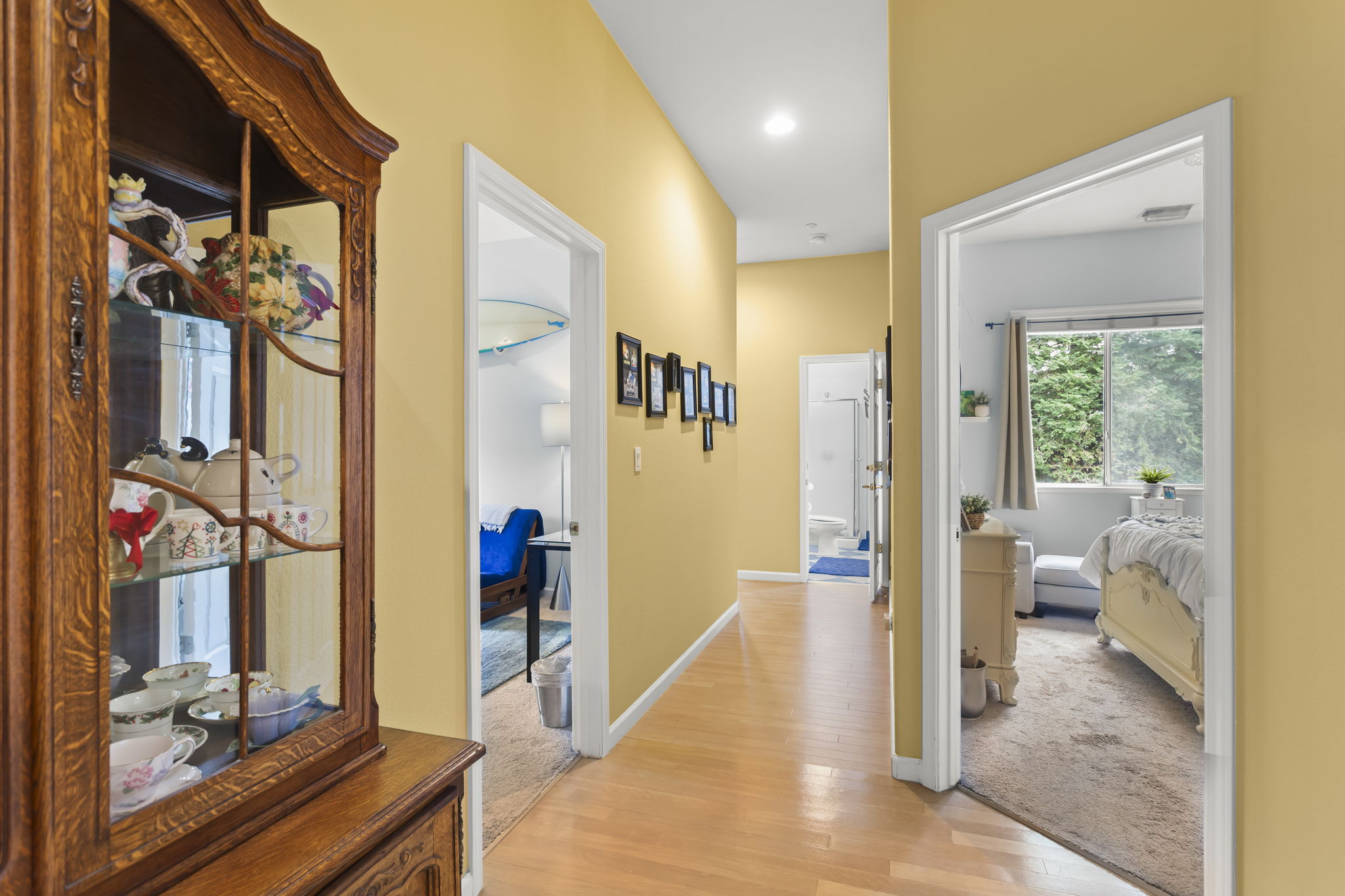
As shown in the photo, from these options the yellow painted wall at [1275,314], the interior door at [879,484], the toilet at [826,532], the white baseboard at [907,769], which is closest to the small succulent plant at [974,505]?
the white baseboard at [907,769]

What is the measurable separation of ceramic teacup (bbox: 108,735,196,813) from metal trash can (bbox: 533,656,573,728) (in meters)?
2.26

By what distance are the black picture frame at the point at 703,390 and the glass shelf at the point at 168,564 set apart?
10.7 feet

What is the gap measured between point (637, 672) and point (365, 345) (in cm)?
238

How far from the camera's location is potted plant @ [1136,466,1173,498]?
5.16 meters

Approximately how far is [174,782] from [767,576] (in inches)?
225

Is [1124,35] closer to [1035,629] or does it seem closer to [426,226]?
[426,226]

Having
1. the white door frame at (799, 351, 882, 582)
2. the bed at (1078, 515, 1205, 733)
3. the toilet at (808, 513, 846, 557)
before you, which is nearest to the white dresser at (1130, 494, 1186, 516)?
the bed at (1078, 515, 1205, 733)

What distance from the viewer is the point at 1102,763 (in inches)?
106

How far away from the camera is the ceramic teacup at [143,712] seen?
80 centimetres

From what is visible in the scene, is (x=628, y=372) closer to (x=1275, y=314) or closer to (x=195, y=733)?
(x=1275, y=314)

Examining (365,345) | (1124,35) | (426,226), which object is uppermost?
(1124,35)

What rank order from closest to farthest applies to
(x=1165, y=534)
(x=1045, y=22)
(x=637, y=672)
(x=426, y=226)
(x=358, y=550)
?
(x=358, y=550), (x=426, y=226), (x=1045, y=22), (x=637, y=672), (x=1165, y=534)

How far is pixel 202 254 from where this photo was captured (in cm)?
92

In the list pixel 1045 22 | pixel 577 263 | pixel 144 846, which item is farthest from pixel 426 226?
pixel 1045 22
